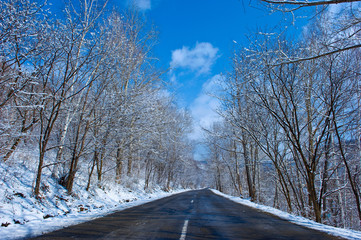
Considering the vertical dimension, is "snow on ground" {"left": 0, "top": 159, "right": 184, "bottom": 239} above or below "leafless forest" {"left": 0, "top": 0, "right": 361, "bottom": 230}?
below

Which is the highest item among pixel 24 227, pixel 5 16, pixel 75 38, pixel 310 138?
pixel 75 38

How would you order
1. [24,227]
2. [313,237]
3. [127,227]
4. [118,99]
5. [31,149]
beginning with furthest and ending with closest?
[118,99] → [31,149] → [127,227] → [24,227] → [313,237]

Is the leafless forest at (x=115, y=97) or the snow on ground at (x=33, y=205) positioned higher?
the leafless forest at (x=115, y=97)

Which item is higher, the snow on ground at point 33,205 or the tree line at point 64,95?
the tree line at point 64,95

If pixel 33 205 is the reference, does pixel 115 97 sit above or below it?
above

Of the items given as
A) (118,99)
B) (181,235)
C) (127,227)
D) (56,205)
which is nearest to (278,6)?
(181,235)

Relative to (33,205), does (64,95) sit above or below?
above

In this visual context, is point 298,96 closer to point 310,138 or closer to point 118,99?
point 310,138

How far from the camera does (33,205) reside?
21.0 ft

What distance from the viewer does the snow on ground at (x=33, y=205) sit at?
4.76m

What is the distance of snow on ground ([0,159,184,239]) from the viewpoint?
4.76 m

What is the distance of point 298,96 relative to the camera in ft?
33.0

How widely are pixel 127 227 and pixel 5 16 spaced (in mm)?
5949

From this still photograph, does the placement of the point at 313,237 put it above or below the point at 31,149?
below
